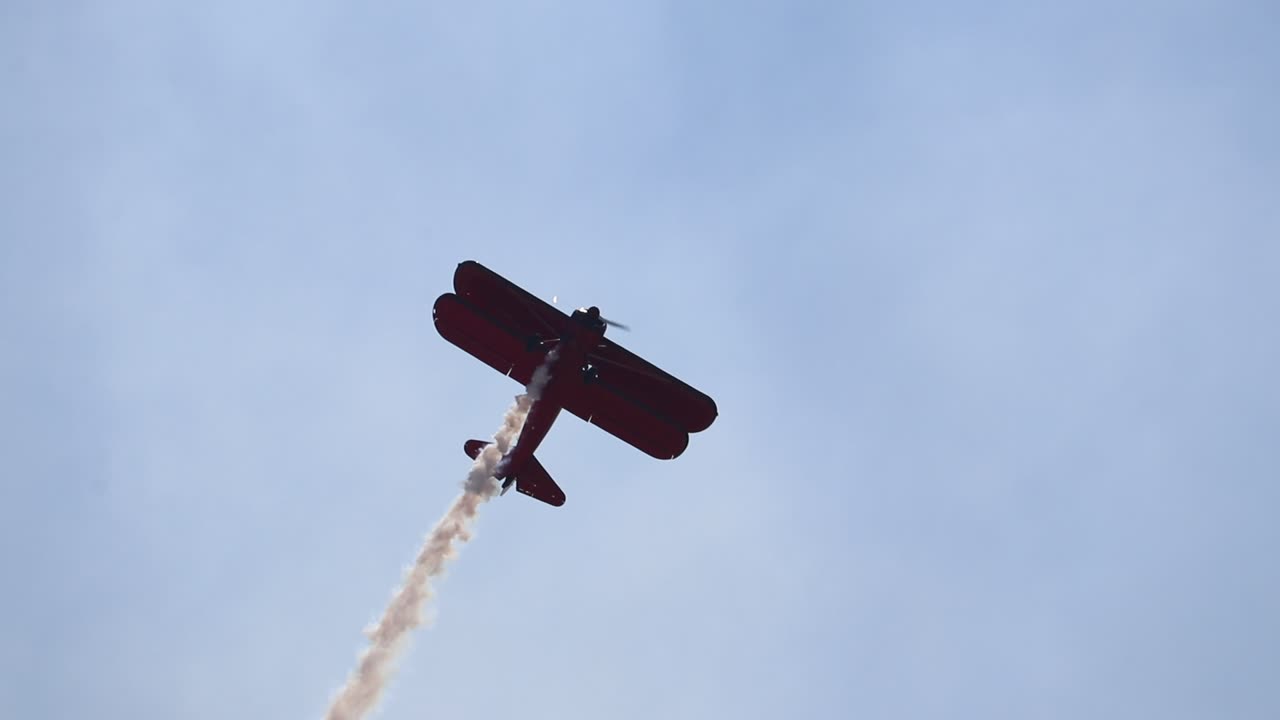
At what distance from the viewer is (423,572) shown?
4466 centimetres

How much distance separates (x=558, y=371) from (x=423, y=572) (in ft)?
35.0

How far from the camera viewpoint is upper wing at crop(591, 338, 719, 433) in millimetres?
41875

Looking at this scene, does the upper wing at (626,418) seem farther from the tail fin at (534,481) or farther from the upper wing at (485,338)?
the tail fin at (534,481)

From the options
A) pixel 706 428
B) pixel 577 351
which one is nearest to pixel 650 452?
pixel 706 428

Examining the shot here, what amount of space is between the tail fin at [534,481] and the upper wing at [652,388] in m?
5.29

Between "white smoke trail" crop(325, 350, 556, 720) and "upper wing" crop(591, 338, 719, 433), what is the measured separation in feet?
7.67

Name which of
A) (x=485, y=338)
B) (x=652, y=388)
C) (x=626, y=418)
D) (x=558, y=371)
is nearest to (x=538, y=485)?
(x=626, y=418)

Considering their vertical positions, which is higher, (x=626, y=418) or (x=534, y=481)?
(x=626, y=418)

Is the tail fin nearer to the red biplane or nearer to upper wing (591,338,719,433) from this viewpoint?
the red biplane

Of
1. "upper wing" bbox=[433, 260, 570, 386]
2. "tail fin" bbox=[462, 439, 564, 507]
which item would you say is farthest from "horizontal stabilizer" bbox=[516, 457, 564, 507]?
"upper wing" bbox=[433, 260, 570, 386]

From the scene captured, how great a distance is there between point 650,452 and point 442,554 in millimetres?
9565

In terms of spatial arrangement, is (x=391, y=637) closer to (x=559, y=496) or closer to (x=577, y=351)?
(x=559, y=496)

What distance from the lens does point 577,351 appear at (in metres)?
40.3

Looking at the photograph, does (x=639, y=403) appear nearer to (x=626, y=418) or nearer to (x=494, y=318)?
(x=626, y=418)
